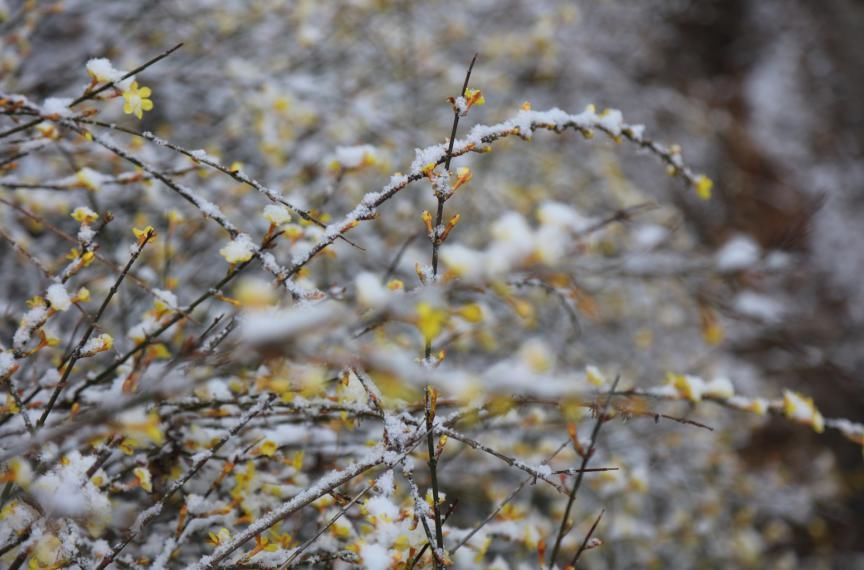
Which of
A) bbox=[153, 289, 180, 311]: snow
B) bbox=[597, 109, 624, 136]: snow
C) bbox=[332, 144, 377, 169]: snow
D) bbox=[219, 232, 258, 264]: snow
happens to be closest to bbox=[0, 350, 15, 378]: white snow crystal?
bbox=[153, 289, 180, 311]: snow

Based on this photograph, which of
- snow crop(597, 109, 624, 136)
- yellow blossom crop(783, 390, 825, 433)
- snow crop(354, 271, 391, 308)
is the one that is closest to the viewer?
snow crop(354, 271, 391, 308)

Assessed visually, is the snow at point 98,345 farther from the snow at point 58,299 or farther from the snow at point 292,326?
the snow at point 292,326

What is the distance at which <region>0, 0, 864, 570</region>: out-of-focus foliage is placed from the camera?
Answer: 865 mm

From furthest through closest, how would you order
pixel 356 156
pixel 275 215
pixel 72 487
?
pixel 356 156, pixel 275 215, pixel 72 487

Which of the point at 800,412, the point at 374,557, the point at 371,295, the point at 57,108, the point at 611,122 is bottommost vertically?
the point at 374,557

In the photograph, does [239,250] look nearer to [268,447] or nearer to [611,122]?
[268,447]

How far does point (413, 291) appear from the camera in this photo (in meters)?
0.70

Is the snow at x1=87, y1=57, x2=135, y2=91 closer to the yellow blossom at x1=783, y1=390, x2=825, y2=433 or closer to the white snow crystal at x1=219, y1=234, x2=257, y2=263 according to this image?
the white snow crystal at x1=219, y1=234, x2=257, y2=263

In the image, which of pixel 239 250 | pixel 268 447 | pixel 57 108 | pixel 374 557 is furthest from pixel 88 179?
pixel 374 557

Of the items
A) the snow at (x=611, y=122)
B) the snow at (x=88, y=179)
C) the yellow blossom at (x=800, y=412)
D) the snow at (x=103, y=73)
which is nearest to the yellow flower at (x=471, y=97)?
the snow at (x=611, y=122)

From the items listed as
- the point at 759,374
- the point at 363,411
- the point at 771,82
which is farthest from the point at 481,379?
the point at 771,82

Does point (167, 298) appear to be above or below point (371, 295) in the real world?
above

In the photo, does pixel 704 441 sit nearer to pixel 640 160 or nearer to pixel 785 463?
pixel 785 463

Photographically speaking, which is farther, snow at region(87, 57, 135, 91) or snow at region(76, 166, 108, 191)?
snow at region(76, 166, 108, 191)
